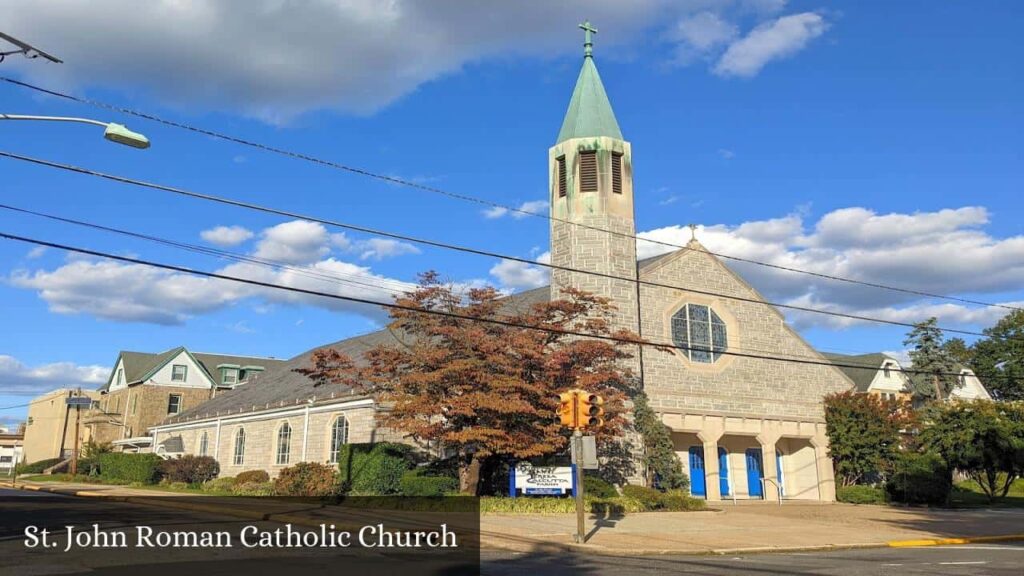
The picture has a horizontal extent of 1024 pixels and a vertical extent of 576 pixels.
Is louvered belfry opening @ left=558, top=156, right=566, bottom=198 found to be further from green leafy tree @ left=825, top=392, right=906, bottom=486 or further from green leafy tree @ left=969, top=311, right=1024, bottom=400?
green leafy tree @ left=969, top=311, right=1024, bottom=400

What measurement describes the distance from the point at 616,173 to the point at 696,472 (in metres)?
12.7

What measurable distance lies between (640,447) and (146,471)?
2566 cm

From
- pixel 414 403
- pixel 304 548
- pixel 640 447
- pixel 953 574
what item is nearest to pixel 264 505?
pixel 414 403

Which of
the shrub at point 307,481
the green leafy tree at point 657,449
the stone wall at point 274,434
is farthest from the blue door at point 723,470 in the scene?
the shrub at point 307,481

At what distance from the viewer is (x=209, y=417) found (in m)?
45.3

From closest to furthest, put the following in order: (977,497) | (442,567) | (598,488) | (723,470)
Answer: (442,567)
(598,488)
(723,470)
(977,497)

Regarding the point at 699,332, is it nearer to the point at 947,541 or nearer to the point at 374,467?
the point at 374,467

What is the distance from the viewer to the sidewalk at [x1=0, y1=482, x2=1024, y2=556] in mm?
16934

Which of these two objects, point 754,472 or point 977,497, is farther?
point 977,497

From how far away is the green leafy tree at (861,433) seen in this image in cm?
3475

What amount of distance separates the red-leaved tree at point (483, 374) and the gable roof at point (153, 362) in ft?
128

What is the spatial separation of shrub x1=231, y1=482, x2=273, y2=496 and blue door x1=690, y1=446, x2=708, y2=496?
1675 centimetres

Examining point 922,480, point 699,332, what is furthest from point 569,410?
point 922,480

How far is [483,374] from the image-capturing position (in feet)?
76.4
